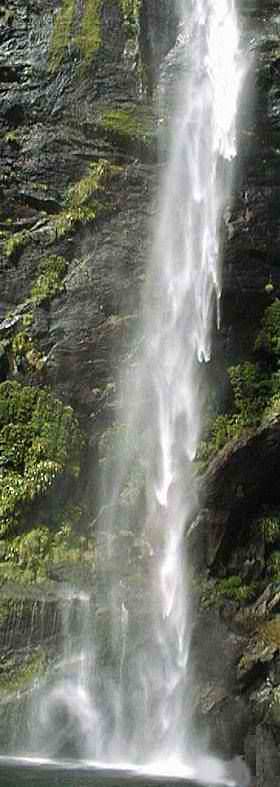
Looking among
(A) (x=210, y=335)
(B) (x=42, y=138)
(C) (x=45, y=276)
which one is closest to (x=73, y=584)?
(A) (x=210, y=335)

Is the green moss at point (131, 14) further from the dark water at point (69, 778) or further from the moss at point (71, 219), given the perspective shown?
the dark water at point (69, 778)

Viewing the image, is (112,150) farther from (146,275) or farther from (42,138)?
(146,275)

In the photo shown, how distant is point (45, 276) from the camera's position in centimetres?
1516

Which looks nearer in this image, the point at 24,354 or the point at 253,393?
the point at 253,393

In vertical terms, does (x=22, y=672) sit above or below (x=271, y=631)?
below

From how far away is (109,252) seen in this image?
50.5ft

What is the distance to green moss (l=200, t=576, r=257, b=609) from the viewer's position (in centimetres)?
1054

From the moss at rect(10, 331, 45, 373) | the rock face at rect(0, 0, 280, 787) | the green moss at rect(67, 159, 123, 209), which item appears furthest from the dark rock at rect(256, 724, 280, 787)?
the green moss at rect(67, 159, 123, 209)

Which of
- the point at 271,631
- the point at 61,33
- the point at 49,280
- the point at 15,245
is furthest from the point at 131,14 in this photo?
the point at 271,631

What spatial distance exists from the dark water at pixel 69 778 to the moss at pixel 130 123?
12112mm

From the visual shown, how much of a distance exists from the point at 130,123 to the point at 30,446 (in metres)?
7.23

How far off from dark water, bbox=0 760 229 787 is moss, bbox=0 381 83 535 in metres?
4.79

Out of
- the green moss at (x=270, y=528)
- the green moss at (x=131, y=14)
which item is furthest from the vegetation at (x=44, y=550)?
the green moss at (x=131, y=14)

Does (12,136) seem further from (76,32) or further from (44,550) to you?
(44,550)
